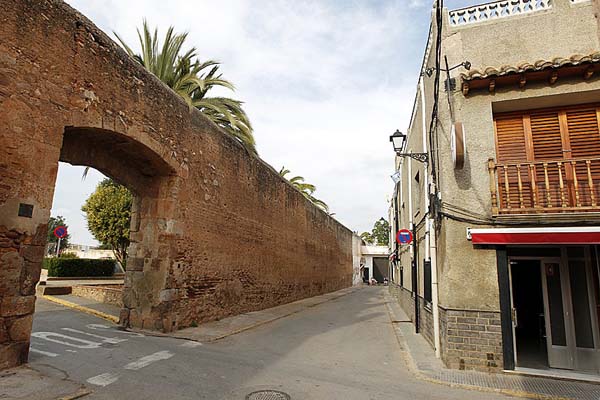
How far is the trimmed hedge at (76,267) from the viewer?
19.4 m

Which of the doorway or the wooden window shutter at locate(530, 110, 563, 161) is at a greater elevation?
the wooden window shutter at locate(530, 110, 563, 161)

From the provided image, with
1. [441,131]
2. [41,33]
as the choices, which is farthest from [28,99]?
[441,131]

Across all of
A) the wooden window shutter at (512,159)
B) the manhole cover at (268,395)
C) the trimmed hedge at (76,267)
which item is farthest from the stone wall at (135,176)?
the trimmed hedge at (76,267)

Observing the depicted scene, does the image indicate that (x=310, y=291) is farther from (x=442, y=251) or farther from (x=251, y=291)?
(x=442, y=251)

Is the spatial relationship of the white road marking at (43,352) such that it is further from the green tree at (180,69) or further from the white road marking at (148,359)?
the green tree at (180,69)

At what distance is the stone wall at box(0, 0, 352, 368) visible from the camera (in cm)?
503

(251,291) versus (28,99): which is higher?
(28,99)

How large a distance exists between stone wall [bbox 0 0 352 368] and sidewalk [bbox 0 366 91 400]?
0.33 m

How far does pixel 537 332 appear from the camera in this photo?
25.1ft

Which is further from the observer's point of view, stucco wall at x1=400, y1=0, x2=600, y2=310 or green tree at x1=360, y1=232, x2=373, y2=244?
green tree at x1=360, y1=232, x2=373, y2=244

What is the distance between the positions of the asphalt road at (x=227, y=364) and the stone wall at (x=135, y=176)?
998mm

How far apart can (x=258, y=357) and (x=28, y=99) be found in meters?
5.58

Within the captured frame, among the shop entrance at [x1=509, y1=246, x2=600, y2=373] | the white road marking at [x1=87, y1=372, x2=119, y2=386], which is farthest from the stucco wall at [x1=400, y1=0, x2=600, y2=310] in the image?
the white road marking at [x1=87, y1=372, x2=119, y2=386]

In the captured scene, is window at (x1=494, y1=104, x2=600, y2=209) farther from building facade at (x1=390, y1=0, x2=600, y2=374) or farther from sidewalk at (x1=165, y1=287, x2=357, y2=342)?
sidewalk at (x1=165, y1=287, x2=357, y2=342)
